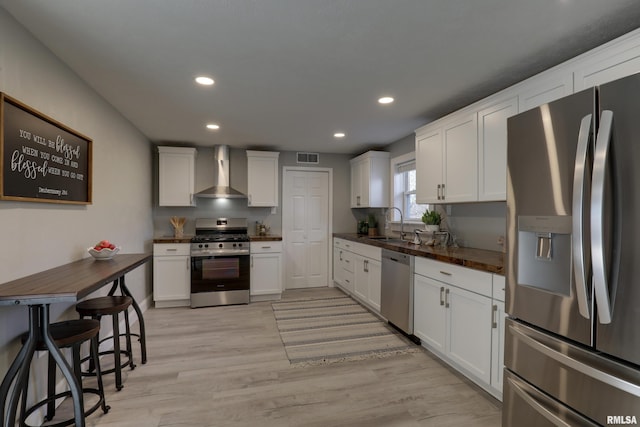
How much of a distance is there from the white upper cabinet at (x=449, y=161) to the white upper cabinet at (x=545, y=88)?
0.45 metres

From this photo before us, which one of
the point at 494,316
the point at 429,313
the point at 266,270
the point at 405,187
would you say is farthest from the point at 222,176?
the point at 494,316

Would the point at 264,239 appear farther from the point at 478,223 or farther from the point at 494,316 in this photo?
the point at 494,316

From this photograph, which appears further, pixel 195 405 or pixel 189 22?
pixel 195 405

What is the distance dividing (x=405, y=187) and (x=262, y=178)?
86.7 inches

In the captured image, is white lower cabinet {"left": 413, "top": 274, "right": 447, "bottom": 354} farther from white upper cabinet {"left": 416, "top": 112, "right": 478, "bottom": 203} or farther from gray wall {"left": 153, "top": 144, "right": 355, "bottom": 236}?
gray wall {"left": 153, "top": 144, "right": 355, "bottom": 236}

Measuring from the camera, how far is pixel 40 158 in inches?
75.2

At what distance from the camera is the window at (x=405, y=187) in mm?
4262

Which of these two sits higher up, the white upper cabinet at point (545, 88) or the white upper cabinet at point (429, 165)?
the white upper cabinet at point (545, 88)

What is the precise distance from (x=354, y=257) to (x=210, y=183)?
2.56 m

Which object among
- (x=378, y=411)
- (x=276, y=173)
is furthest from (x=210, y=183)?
(x=378, y=411)

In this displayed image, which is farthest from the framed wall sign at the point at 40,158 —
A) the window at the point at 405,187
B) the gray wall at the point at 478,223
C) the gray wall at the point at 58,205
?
the window at the point at 405,187

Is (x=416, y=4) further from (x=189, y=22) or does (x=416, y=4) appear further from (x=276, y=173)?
(x=276, y=173)

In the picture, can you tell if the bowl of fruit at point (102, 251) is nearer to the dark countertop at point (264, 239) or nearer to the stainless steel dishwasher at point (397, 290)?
the dark countertop at point (264, 239)

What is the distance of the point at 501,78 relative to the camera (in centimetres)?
239
